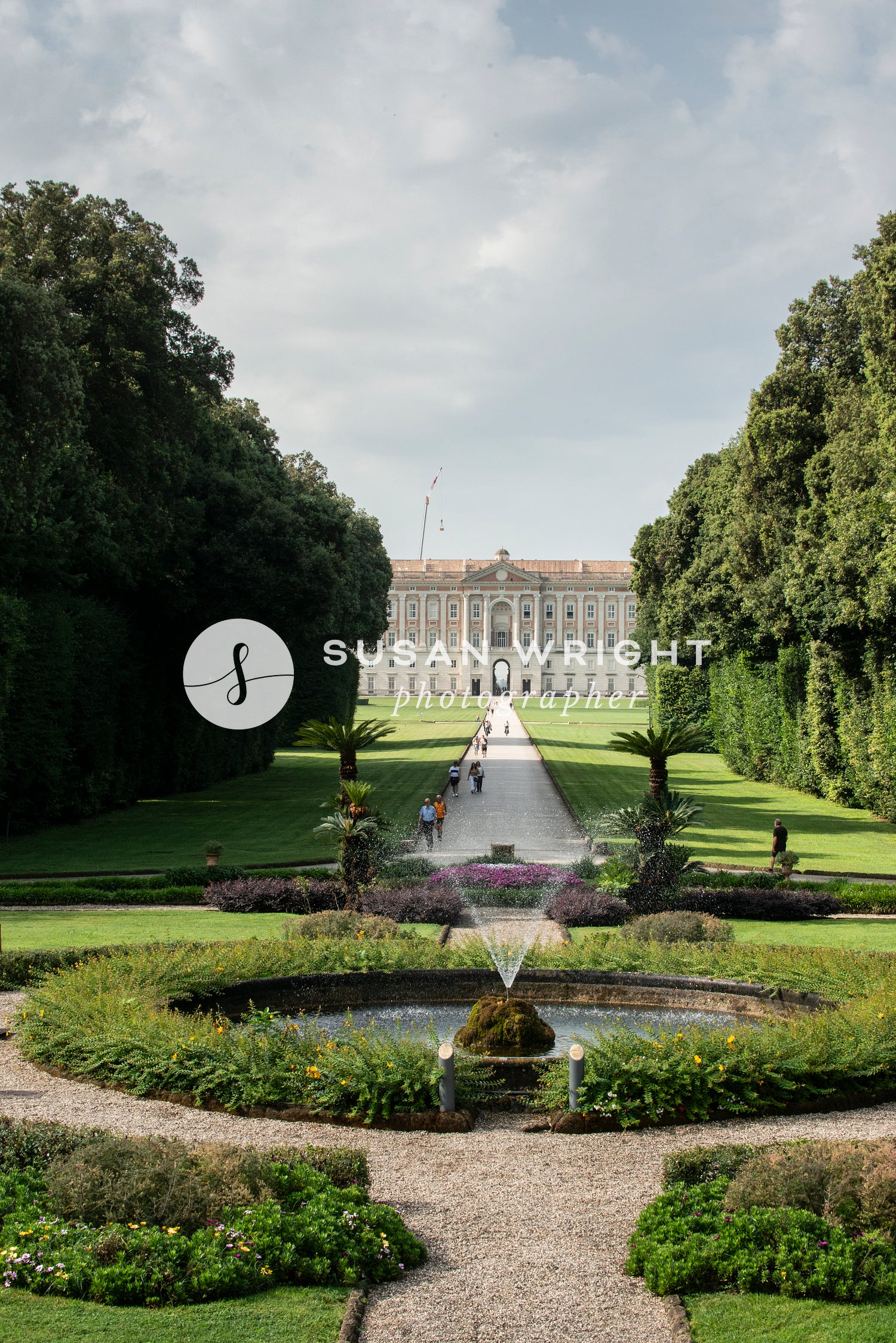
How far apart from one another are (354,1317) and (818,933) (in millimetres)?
10440

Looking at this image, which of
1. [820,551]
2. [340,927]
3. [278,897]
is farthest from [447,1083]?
[820,551]

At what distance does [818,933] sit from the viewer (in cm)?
1349

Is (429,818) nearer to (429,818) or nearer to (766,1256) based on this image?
(429,818)

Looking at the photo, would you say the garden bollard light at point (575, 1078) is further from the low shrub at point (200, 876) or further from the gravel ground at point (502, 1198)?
the low shrub at point (200, 876)

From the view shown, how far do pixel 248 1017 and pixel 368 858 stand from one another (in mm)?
5879

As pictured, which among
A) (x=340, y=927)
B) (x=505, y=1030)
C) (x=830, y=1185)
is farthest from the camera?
(x=340, y=927)

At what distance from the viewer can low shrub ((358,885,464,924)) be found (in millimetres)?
14086

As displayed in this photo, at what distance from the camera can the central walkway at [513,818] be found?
20.2 meters

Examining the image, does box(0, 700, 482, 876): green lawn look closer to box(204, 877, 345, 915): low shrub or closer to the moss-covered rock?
box(204, 877, 345, 915): low shrub

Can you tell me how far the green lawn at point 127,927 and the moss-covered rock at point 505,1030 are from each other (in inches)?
175

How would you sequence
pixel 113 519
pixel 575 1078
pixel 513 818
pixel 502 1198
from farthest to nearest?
1. pixel 513 818
2. pixel 113 519
3. pixel 575 1078
4. pixel 502 1198

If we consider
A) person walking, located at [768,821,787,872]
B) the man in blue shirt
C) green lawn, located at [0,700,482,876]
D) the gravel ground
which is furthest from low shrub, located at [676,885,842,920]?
the gravel ground

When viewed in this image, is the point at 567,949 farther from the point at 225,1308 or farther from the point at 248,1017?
the point at 225,1308

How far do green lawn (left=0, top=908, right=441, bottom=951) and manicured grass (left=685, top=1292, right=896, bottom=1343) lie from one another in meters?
8.32
